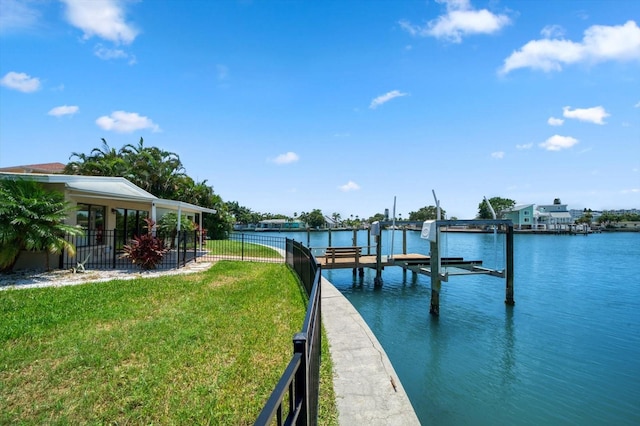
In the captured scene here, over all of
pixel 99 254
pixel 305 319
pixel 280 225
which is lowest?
pixel 280 225

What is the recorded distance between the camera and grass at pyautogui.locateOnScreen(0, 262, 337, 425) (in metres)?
4.03

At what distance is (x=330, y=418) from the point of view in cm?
399

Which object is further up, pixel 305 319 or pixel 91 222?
pixel 91 222

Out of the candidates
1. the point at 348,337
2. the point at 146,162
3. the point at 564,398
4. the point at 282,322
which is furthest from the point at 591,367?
the point at 146,162

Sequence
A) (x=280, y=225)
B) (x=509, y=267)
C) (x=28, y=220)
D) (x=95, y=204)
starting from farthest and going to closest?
(x=280, y=225) → (x=95, y=204) → (x=509, y=267) → (x=28, y=220)

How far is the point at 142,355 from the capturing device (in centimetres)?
536

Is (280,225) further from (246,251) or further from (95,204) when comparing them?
(95,204)

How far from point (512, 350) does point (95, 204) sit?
16561 millimetres

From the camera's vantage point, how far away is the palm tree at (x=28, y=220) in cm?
1012

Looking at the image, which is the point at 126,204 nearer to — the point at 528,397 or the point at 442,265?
the point at 442,265

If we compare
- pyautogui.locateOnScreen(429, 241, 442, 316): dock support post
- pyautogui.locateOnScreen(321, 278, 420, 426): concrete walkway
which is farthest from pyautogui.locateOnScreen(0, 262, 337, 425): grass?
pyautogui.locateOnScreen(429, 241, 442, 316): dock support post

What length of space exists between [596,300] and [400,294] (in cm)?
897

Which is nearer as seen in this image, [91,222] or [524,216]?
[91,222]

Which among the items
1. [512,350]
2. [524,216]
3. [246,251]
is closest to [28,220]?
[246,251]
